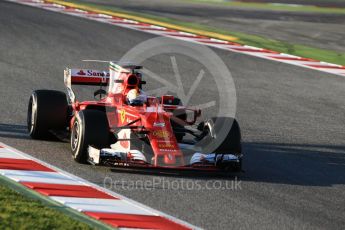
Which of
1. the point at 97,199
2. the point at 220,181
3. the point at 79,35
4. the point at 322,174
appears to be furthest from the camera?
the point at 79,35

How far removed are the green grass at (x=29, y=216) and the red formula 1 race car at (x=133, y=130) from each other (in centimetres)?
192

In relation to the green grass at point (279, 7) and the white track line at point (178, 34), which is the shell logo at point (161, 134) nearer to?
the white track line at point (178, 34)

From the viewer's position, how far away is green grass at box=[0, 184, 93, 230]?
8.68 m

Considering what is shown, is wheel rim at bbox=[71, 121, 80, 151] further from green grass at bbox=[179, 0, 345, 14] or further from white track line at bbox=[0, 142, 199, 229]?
green grass at bbox=[179, 0, 345, 14]

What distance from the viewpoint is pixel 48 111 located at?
→ 12734 mm

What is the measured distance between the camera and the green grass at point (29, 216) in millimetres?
8680

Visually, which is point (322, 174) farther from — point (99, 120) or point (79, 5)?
point (79, 5)

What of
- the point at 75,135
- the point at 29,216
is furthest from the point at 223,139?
the point at 29,216

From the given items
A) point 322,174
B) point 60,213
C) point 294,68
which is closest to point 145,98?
point 322,174

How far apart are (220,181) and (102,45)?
39.0ft

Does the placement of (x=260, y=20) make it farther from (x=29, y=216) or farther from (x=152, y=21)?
(x=29, y=216)

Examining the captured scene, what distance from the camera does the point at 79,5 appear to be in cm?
2891

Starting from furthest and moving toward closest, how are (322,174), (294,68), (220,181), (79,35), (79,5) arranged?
1. (79,5)
2. (79,35)
3. (294,68)
4. (322,174)
5. (220,181)

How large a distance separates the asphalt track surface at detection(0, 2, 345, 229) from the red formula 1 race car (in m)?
0.21
